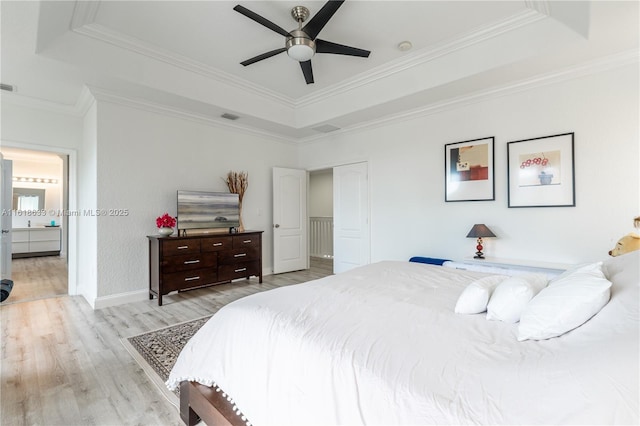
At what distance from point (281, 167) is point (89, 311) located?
354 centimetres

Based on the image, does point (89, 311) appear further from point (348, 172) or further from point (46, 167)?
point (46, 167)

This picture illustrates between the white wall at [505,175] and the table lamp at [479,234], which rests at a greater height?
the white wall at [505,175]

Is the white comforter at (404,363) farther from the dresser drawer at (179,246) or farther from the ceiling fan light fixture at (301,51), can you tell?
the dresser drawer at (179,246)

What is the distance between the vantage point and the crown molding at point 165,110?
11.9 feet

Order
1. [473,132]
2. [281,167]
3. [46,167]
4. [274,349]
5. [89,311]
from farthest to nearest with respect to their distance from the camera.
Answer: [46,167] < [281,167] < [473,132] < [89,311] < [274,349]

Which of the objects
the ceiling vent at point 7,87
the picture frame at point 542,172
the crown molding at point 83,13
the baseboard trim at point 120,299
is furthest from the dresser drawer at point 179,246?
the picture frame at point 542,172

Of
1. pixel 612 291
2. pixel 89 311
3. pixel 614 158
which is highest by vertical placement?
pixel 614 158

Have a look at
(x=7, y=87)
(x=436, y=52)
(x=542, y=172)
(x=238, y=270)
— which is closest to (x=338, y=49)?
(x=436, y=52)

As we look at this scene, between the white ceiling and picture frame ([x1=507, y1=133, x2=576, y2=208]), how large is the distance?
29.7 inches

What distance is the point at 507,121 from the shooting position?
3.57 metres

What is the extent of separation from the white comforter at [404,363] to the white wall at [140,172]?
279 cm

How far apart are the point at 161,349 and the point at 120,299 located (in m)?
1.72

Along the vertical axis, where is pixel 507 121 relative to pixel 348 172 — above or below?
above

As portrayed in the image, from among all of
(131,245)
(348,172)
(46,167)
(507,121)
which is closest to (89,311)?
(131,245)
